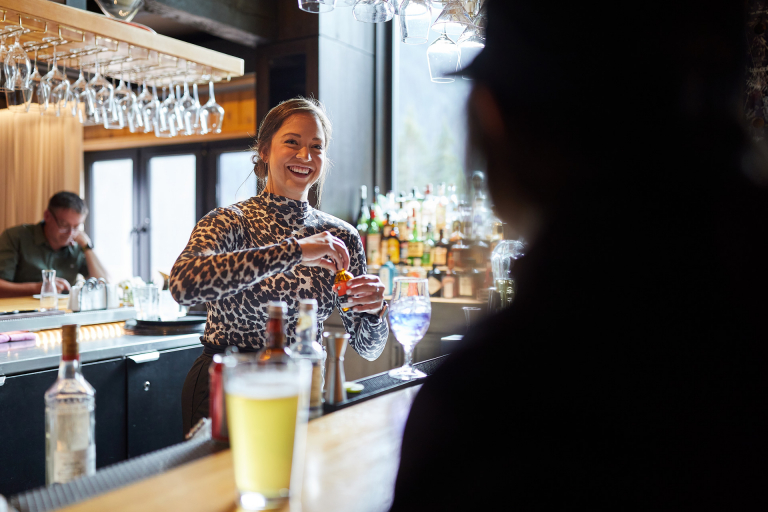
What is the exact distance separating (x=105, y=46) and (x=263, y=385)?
2.44m

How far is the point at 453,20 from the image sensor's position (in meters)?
1.62

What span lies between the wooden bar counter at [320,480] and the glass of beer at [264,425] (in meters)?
0.04

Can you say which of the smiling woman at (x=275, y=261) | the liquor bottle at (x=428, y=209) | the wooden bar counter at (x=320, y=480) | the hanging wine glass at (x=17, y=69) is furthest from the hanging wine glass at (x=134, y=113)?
the wooden bar counter at (x=320, y=480)

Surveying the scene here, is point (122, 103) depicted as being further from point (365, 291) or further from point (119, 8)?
point (365, 291)

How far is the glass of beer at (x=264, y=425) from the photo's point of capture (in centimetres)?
67

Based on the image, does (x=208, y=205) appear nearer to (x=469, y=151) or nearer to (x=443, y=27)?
(x=443, y=27)

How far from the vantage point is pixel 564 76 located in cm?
64

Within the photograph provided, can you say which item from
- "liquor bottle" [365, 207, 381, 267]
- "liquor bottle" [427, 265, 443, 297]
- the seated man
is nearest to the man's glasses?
the seated man

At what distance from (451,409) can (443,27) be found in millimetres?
1260

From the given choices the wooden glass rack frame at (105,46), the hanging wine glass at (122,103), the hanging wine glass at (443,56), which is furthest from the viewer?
the hanging wine glass at (122,103)

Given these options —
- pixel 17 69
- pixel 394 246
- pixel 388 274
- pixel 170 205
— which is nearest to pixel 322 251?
pixel 17 69

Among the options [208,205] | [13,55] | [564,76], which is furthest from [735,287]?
[208,205]

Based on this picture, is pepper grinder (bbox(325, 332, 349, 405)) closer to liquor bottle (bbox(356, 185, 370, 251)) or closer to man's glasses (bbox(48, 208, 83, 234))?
liquor bottle (bbox(356, 185, 370, 251))

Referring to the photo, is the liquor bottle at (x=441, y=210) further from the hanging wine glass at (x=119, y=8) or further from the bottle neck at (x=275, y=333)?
the bottle neck at (x=275, y=333)
